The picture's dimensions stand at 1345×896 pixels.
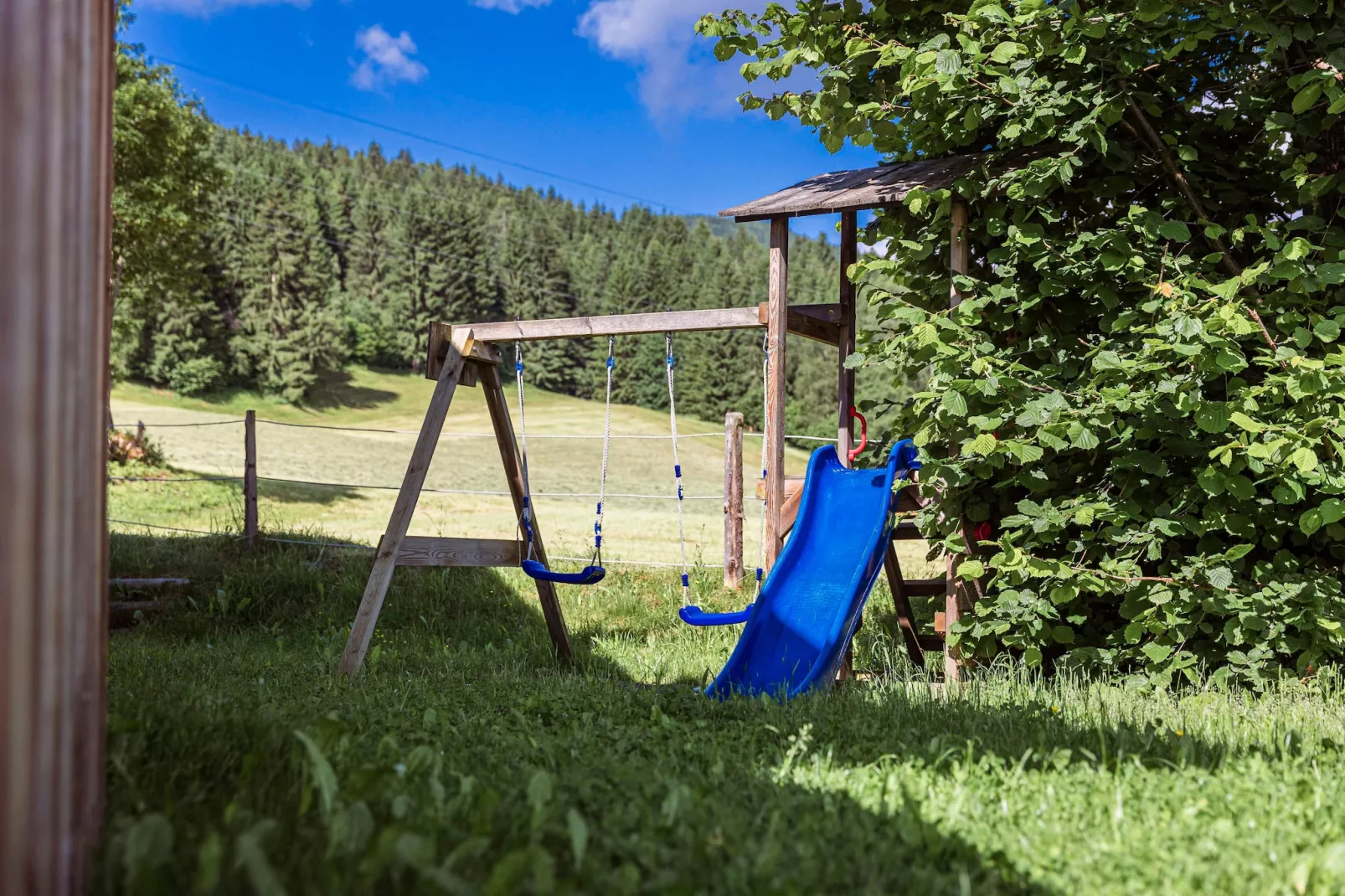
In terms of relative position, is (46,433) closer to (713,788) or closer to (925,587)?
(713,788)

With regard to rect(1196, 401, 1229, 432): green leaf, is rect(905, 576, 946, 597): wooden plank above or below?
below

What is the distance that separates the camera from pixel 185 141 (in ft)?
52.5

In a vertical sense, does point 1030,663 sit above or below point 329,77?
below

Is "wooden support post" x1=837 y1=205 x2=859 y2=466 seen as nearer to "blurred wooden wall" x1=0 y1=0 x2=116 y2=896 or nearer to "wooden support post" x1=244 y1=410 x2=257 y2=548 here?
"blurred wooden wall" x1=0 y1=0 x2=116 y2=896

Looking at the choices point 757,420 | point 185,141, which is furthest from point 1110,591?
point 757,420

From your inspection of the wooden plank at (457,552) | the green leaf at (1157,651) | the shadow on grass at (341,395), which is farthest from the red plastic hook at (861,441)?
the shadow on grass at (341,395)

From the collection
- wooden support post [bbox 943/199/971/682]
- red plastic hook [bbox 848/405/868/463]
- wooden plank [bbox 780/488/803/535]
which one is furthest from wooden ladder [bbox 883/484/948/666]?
wooden plank [bbox 780/488/803/535]

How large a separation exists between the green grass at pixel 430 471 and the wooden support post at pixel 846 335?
5.26 meters

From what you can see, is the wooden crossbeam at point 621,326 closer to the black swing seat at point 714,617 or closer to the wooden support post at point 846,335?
the wooden support post at point 846,335

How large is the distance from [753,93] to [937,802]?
12.7 ft

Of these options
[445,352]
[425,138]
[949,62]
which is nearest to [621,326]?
[445,352]

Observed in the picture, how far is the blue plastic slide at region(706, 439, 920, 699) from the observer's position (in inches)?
168

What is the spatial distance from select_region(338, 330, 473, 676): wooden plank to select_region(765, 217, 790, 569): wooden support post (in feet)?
5.33

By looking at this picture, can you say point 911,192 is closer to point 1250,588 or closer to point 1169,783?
point 1250,588
